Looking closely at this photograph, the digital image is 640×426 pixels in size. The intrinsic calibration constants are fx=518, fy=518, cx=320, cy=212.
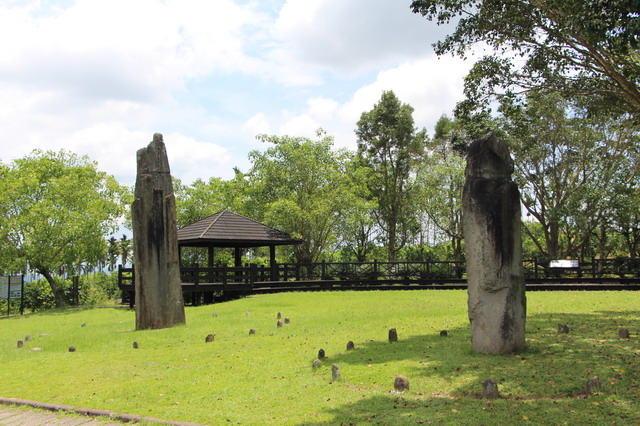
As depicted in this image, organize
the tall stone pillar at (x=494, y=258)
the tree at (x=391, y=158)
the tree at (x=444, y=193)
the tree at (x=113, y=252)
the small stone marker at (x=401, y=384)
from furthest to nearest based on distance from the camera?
1. the tree at (x=113, y=252)
2. the tree at (x=391, y=158)
3. the tree at (x=444, y=193)
4. the tall stone pillar at (x=494, y=258)
5. the small stone marker at (x=401, y=384)

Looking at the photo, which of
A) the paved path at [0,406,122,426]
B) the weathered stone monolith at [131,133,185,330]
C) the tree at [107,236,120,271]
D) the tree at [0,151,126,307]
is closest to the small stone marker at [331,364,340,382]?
the paved path at [0,406,122,426]

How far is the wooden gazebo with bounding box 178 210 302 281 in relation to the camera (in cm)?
2355

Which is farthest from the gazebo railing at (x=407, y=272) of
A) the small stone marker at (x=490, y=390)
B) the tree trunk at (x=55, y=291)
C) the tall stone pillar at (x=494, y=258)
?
the small stone marker at (x=490, y=390)

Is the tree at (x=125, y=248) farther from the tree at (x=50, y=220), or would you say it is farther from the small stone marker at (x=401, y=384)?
the small stone marker at (x=401, y=384)

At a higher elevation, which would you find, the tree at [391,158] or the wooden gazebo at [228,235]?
the tree at [391,158]

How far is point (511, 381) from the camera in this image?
6.33 meters

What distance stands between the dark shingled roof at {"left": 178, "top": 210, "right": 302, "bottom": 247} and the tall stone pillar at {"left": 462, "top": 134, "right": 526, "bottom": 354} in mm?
16426

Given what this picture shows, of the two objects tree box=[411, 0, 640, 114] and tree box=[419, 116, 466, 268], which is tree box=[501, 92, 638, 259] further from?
tree box=[411, 0, 640, 114]

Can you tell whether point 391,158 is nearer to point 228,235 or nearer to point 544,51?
point 228,235

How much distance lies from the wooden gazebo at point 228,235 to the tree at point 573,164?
1471cm

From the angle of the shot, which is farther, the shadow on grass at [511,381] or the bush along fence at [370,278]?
the bush along fence at [370,278]

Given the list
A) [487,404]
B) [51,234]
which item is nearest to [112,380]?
[487,404]

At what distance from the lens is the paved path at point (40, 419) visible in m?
5.70

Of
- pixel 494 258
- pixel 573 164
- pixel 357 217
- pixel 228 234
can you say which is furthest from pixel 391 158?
pixel 494 258
